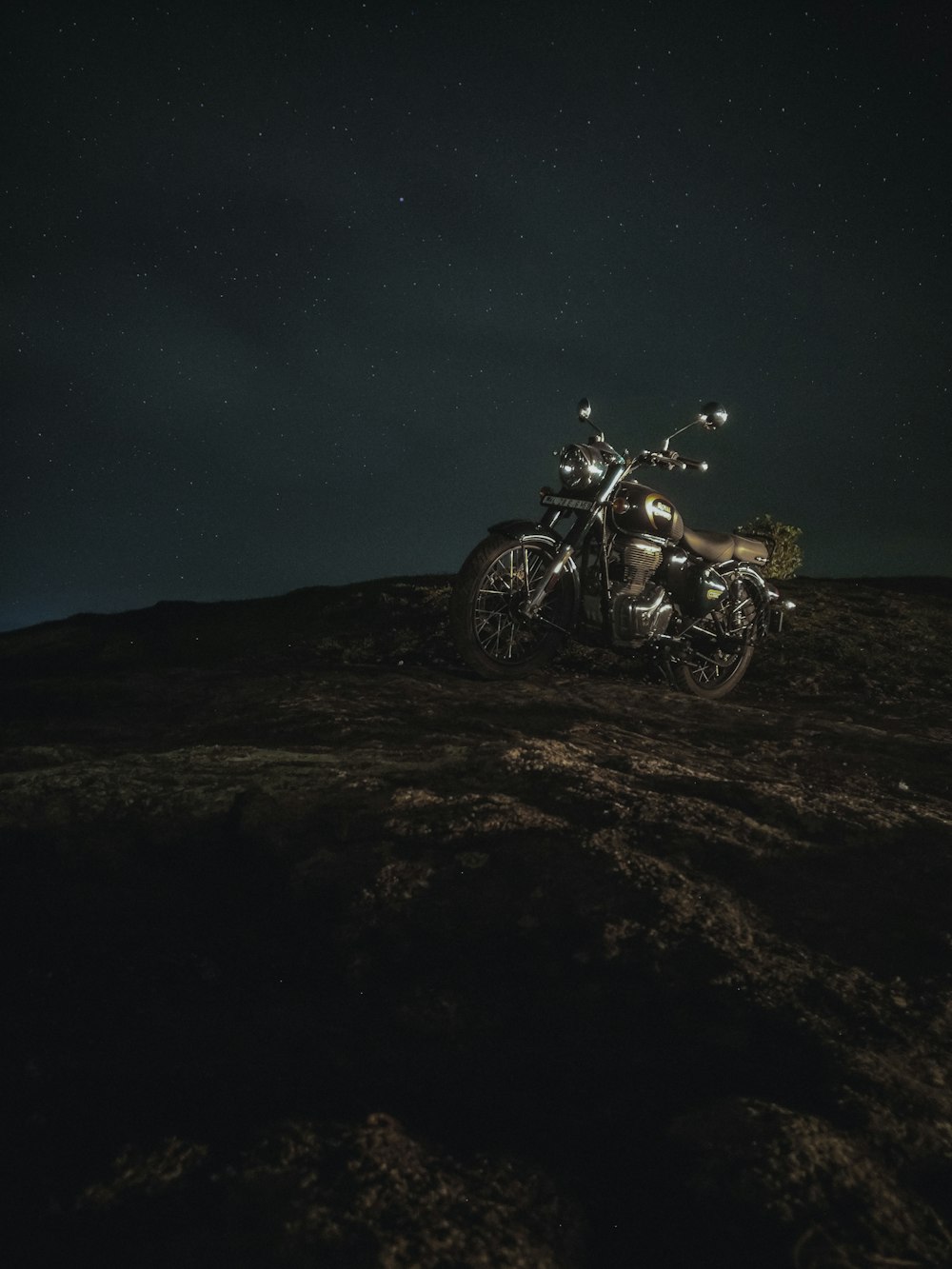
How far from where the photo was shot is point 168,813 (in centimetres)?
264

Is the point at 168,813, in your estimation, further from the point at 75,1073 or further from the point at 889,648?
the point at 889,648

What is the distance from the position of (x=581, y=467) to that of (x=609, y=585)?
0.87m

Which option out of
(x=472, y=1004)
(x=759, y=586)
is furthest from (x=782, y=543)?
(x=472, y=1004)

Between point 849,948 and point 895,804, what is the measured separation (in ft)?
4.14

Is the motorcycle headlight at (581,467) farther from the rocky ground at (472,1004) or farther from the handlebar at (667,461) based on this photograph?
the rocky ground at (472,1004)

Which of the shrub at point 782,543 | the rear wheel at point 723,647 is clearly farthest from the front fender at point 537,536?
the shrub at point 782,543

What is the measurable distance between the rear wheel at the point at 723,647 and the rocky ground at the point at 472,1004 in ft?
9.67

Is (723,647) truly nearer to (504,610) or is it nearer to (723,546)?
(723,546)

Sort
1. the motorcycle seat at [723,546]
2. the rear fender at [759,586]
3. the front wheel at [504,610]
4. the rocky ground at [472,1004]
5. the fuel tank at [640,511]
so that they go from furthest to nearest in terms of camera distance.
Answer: the rear fender at [759,586], the motorcycle seat at [723,546], the fuel tank at [640,511], the front wheel at [504,610], the rocky ground at [472,1004]

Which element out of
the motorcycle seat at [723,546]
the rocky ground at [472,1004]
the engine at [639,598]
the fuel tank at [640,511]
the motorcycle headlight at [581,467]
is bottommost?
the rocky ground at [472,1004]

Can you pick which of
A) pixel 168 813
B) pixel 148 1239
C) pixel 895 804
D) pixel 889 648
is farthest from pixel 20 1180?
pixel 889 648

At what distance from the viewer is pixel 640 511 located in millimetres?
6242

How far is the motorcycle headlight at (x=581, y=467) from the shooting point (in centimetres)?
593

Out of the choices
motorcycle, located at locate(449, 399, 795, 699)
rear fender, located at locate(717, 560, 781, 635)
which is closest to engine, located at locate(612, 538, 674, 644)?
motorcycle, located at locate(449, 399, 795, 699)
